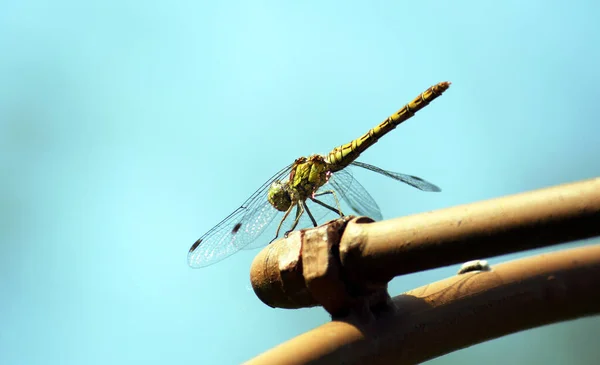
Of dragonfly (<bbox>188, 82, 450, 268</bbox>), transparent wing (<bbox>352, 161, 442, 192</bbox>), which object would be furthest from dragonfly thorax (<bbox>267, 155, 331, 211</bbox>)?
transparent wing (<bbox>352, 161, 442, 192</bbox>)

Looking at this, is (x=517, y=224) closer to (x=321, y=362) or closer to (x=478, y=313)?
(x=478, y=313)

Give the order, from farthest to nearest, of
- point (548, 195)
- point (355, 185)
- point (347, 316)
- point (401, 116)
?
point (355, 185) → point (401, 116) → point (347, 316) → point (548, 195)

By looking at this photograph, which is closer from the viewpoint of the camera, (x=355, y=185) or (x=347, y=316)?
(x=347, y=316)

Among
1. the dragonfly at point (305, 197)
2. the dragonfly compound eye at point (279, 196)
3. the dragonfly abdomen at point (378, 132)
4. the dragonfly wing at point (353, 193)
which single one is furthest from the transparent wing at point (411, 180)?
the dragonfly compound eye at point (279, 196)

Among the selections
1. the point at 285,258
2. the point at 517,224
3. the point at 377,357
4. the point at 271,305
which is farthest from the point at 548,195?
the point at 271,305

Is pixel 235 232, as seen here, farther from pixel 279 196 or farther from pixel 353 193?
pixel 353 193
